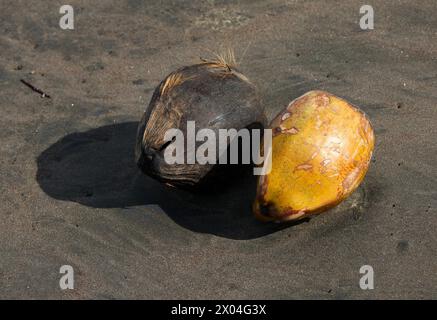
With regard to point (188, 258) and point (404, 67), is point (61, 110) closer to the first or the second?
point (188, 258)

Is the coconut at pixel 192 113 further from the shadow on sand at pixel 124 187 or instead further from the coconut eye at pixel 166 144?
the shadow on sand at pixel 124 187

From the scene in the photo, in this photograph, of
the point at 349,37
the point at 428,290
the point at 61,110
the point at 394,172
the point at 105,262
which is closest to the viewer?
the point at 428,290

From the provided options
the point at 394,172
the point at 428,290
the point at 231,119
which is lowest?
the point at 428,290

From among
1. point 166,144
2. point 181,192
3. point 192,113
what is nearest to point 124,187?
point 181,192

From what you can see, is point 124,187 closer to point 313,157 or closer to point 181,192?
point 181,192

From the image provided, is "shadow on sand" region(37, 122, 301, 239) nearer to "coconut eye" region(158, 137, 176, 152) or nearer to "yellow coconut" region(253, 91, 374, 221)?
"yellow coconut" region(253, 91, 374, 221)

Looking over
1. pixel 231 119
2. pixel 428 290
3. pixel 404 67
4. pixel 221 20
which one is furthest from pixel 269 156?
pixel 221 20
